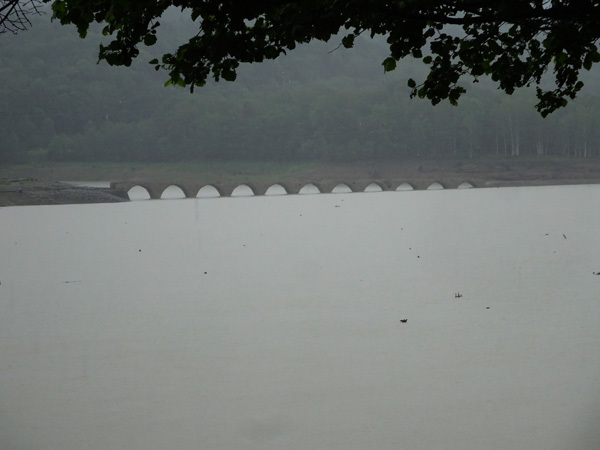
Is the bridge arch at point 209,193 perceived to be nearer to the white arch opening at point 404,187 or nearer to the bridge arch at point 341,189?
the bridge arch at point 341,189

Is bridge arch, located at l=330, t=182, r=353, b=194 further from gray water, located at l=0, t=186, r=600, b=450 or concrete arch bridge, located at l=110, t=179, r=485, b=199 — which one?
gray water, located at l=0, t=186, r=600, b=450

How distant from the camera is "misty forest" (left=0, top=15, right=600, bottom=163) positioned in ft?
382

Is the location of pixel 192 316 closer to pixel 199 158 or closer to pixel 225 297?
pixel 225 297

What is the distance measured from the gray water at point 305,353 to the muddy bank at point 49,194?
48.5m

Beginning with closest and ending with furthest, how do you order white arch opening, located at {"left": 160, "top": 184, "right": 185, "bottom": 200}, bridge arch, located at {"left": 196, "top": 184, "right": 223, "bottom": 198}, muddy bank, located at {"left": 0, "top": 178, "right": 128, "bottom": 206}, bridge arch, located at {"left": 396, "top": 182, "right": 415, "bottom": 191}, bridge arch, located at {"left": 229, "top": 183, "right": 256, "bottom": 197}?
muddy bank, located at {"left": 0, "top": 178, "right": 128, "bottom": 206}
white arch opening, located at {"left": 160, "top": 184, "right": 185, "bottom": 200}
bridge arch, located at {"left": 196, "top": 184, "right": 223, "bottom": 198}
bridge arch, located at {"left": 229, "top": 183, "right": 256, "bottom": 197}
bridge arch, located at {"left": 396, "top": 182, "right": 415, "bottom": 191}

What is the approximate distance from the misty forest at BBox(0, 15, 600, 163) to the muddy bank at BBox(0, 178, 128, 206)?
127 feet

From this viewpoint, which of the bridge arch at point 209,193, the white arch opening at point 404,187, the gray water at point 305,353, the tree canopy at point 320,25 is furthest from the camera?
the white arch opening at point 404,187

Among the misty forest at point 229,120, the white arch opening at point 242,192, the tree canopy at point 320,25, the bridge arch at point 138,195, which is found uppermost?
the misty forest at point 229,120

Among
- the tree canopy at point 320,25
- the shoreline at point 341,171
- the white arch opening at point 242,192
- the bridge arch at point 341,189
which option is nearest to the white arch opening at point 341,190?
the bridge arch at point 341,189

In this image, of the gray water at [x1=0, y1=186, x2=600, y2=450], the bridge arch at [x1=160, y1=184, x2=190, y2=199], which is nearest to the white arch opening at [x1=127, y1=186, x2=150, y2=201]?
the bridge arch at [x1=160, y1=184, x2=190, y2=199]

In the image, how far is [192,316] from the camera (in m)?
12.2

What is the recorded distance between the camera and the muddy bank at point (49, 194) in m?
66.5

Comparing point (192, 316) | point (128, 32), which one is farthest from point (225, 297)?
point (128, 32)

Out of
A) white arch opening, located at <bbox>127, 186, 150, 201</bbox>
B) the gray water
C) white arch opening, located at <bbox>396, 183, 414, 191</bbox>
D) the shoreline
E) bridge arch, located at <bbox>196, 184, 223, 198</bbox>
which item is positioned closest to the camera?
the gray water
